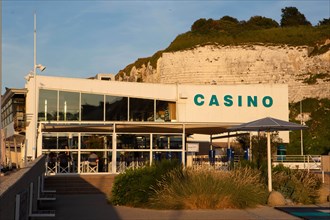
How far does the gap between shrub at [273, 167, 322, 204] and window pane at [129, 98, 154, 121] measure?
18.4 metres

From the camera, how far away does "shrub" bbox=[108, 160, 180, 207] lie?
1639 centimetres

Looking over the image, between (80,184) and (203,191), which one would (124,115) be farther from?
(203,191)

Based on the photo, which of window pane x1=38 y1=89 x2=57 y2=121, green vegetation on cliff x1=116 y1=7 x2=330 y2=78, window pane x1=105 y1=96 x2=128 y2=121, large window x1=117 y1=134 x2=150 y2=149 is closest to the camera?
large window x1=117 y1=134 x2=150 y2=149

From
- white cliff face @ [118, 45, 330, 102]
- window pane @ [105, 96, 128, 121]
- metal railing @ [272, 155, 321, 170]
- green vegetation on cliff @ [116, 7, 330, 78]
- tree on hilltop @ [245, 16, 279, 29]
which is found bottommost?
metal railing @ [272, 155, 321, 170]

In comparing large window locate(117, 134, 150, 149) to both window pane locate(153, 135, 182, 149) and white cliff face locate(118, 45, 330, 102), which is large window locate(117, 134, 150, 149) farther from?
white cliff face locate(118, 45, 330, 102)

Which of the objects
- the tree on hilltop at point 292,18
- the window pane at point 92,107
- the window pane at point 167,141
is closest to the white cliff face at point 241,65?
the tree on hilltop at point 292,18

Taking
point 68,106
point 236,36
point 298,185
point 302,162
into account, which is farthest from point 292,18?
point 298,185

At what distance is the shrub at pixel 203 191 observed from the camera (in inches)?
602

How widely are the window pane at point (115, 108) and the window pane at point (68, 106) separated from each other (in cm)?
194

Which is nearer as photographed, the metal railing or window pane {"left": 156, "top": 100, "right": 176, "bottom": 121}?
the metal railing

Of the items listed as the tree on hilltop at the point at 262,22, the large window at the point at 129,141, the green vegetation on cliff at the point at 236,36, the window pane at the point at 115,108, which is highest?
the tree on hilltop at the point at 262,22

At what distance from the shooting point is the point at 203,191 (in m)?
15.5

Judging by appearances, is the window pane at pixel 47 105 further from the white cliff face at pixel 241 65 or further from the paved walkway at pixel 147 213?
the white cliff face at pixel 241 65

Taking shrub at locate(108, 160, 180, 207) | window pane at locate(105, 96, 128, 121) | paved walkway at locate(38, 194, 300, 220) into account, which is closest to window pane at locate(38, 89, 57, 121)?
window pane at locate(105, 96, 128, 121)
